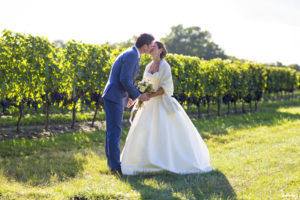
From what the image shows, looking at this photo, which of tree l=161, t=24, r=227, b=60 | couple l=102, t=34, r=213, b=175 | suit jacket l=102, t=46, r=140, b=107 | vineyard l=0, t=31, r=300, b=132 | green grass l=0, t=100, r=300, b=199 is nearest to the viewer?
green grass l=0, t=100, r=300, b=199

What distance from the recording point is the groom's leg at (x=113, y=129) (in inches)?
196

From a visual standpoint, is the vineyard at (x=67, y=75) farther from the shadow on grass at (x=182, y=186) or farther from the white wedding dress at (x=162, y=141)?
the shadow on grass at (x=182, y=186)

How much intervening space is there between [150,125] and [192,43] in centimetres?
5699

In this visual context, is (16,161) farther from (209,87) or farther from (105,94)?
(209,87)

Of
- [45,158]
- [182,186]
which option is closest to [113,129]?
[182,186]

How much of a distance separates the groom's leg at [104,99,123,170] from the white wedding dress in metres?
0.17

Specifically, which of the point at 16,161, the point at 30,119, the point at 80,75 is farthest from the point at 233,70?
the point at 16,161

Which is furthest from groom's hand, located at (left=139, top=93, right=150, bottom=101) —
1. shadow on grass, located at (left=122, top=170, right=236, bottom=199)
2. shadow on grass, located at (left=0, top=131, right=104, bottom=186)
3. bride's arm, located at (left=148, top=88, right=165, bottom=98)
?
shadow on grass, located at (left=0, top=131, right=104, bottom=186)

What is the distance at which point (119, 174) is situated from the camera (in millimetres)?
4984

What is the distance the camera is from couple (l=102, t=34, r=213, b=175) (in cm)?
495

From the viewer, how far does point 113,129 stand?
502cm

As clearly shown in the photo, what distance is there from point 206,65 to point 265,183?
36.2 ft

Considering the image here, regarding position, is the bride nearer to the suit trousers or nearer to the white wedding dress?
the white wedding dress

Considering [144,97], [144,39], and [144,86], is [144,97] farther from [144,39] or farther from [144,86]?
[144,39]
